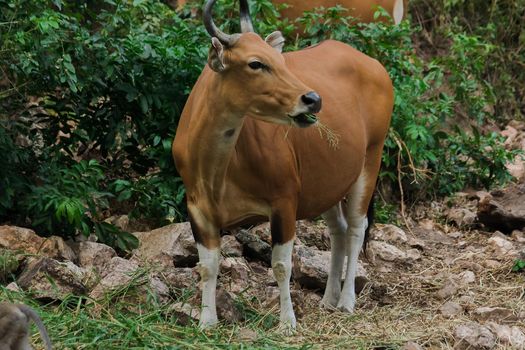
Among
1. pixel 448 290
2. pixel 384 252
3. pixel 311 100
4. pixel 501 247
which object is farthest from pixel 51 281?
pixel 501 247

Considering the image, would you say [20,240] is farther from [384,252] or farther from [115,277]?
[384,252]

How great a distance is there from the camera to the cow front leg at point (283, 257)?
667 centimetres

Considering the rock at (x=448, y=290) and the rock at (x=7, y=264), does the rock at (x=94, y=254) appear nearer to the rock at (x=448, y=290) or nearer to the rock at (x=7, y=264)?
the rock at (x=7, y=264)

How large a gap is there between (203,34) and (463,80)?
3.16 m

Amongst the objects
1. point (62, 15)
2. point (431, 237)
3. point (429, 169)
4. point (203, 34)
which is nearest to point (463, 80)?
point (429, 169)

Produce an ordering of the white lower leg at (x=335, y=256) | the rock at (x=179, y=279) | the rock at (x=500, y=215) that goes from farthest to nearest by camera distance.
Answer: the rock at (x=500, y=215)
the white lower leg at (x=335, y=256)
the rock at (x=179, y=279)

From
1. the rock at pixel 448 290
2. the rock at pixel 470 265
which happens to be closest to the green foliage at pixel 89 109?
the rock at pixel 448 290

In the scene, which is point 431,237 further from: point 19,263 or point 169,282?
point 19,263

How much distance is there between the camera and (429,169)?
1062cm

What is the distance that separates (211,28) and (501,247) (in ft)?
12.3

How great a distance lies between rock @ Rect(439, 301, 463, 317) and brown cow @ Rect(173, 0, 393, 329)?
62 cm

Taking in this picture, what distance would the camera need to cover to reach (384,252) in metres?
8.70

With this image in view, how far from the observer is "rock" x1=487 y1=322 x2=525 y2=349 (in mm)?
6633

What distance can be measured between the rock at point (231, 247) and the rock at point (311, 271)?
46 centimetres
